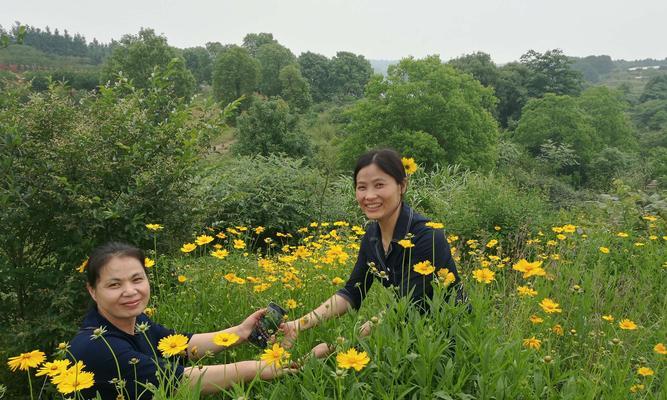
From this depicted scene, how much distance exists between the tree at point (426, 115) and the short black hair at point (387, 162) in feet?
51.3

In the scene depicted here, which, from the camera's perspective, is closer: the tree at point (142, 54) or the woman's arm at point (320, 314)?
the woman's arm at point (320, 314)

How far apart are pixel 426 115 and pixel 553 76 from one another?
2625 centimetres

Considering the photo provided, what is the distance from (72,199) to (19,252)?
0.47 metres

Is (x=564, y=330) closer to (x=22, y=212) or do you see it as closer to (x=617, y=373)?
(x=617, y=373)

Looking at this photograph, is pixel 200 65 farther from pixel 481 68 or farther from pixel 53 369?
pixel 53 369

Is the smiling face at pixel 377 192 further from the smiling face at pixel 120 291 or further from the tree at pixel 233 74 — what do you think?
the tree at pixel 233 74

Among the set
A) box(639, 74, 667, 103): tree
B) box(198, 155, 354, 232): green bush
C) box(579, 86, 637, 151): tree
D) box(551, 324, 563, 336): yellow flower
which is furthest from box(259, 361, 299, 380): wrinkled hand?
box(639, 74, 667, 103): tree

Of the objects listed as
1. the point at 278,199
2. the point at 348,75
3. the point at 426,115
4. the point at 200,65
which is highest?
the point at 200,65

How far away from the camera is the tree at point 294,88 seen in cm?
3956

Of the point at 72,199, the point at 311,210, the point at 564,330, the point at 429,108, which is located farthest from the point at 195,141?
the point at 429,108

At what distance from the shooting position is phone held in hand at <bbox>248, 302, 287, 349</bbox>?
6.14ft

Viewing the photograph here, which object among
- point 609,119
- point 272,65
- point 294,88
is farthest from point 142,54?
point 609,119

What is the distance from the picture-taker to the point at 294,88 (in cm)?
3978

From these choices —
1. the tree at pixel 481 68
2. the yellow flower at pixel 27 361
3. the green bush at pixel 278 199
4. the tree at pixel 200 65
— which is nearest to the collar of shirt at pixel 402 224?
the yellow flower at pixel 27 361
